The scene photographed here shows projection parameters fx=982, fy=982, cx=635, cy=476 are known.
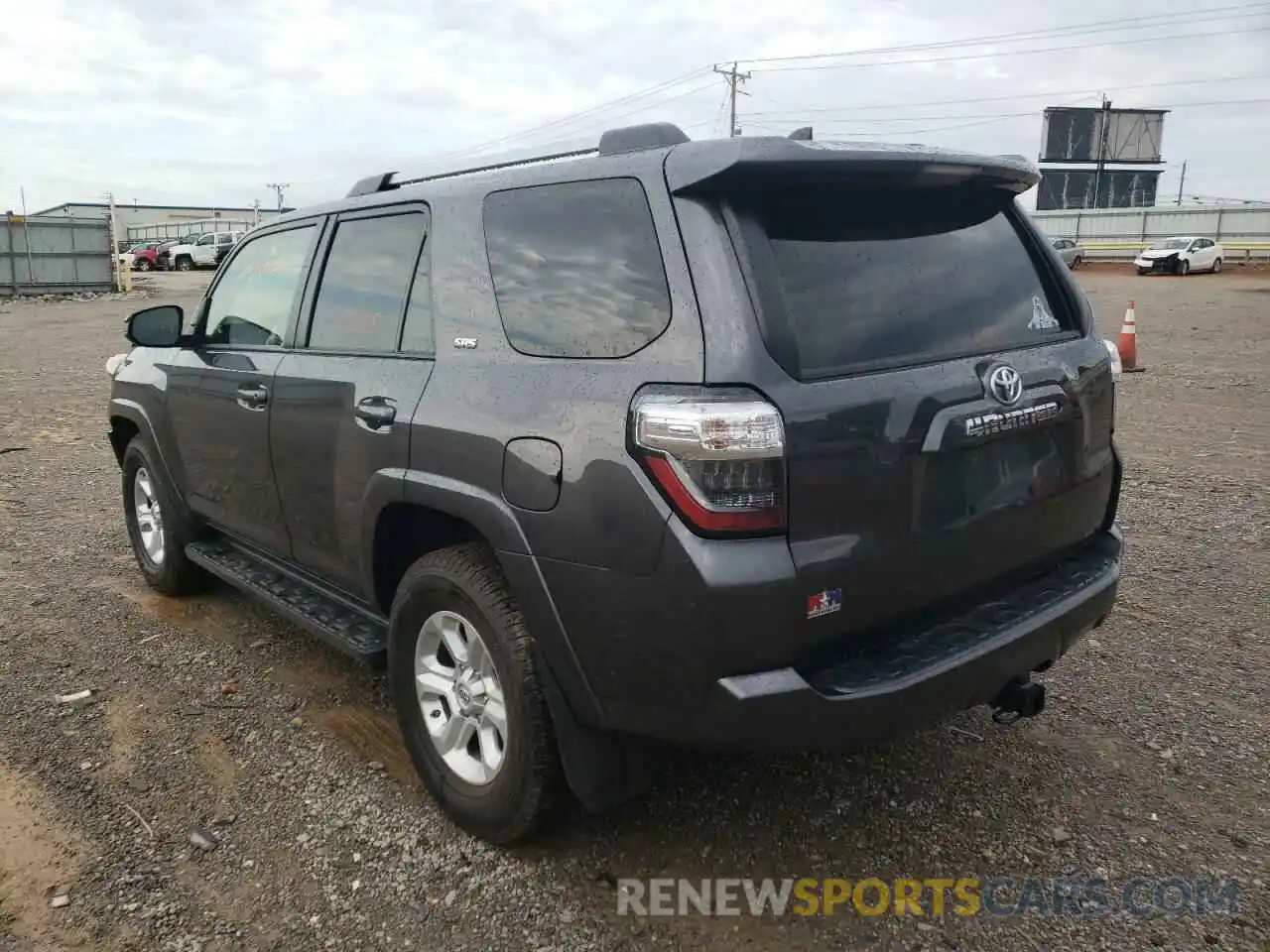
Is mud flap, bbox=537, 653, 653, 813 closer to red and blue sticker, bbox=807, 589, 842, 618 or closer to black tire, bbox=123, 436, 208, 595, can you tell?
red and blue sticker, bbox=807, 589, 842, 618

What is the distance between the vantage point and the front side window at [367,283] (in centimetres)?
321

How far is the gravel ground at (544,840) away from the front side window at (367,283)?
1.42 metres

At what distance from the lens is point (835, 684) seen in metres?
2.30

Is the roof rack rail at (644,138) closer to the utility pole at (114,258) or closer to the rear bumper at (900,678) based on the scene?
the rear bumper at (900,678)

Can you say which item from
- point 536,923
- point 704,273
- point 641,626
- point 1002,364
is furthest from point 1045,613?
point 536,923

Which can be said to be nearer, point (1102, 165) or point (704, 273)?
point (704, 273)

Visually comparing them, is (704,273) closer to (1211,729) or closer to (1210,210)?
(1211,729)

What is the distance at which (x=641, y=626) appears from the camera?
2295 millimetres

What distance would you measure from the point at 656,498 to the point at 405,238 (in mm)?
1533

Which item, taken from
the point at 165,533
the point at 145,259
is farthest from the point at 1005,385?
the point at 145,259

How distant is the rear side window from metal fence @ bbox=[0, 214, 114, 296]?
3045 centimetres

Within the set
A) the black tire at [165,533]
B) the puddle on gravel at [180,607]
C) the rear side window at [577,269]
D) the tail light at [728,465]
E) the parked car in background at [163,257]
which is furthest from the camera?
the parked car in background at [163,257]

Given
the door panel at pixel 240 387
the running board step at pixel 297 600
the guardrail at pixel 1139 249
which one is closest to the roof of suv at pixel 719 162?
the door panel at pixel 240 387

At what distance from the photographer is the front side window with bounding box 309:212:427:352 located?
3215 millimetres
